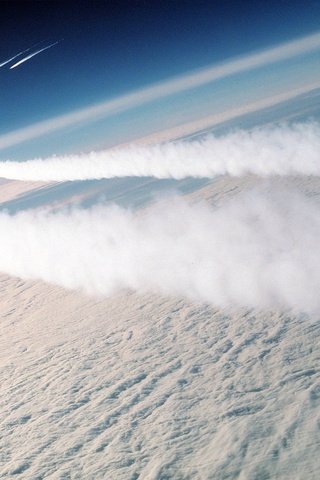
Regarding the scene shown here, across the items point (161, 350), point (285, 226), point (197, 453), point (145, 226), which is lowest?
point (197, 453)

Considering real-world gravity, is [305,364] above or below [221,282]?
below

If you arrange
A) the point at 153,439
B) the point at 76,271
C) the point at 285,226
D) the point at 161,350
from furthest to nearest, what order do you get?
the point at 76,271
the point at 285,226
the point at 161,350
the point at 153,439

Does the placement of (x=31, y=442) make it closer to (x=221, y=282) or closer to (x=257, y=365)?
(x=257, y=365)

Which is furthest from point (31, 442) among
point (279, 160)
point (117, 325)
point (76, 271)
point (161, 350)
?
point (279, 160)

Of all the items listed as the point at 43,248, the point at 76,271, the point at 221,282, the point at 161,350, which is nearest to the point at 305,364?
the point at 161,350

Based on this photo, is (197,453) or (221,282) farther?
(221,282)

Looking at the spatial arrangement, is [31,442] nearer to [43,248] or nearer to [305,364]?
[305,364]

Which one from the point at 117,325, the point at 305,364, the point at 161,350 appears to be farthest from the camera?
the point at 117,325
